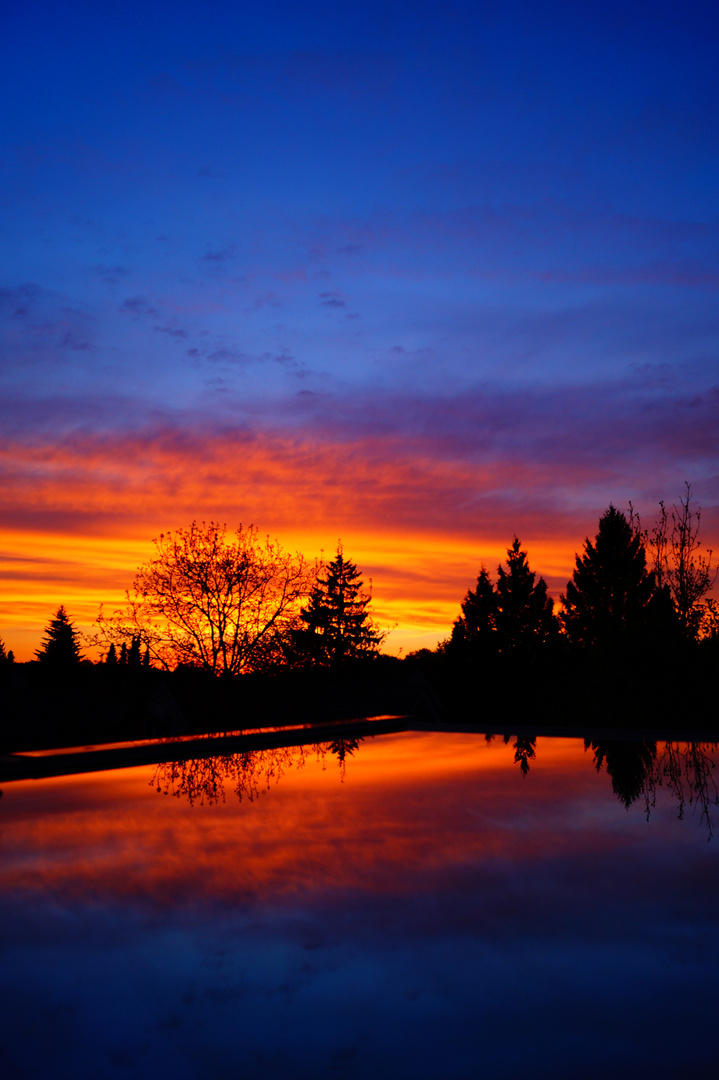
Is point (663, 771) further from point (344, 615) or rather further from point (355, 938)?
point (344, 615)

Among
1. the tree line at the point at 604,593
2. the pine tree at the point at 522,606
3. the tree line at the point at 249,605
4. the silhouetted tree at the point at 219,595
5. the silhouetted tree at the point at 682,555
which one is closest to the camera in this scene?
the tree line at the point at 249,605

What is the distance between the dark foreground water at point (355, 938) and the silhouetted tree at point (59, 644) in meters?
77.7

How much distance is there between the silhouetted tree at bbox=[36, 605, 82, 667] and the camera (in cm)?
7969

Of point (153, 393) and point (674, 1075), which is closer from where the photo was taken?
point (674, 1075)

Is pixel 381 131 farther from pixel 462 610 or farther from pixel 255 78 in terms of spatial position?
pixel 462 610

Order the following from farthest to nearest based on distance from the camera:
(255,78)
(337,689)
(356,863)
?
(337,689), (255,78), (356,863)

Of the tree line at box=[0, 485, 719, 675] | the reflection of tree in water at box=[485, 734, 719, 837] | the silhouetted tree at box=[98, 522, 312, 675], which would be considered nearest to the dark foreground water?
the reflection of tree in water at box=[485, 734, 719, 837]

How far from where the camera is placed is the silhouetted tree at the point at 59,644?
79.7 m

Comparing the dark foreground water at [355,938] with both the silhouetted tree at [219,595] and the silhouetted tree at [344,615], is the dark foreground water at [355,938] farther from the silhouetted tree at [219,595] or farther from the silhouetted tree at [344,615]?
the silhouetted tree at [344,615]

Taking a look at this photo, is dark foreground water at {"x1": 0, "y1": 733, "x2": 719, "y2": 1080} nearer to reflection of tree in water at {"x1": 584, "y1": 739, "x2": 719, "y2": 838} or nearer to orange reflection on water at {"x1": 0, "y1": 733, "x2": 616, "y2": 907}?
orange reflection on water at {"x1": 0, "y1": 733, "x2": 616, "y2": 907}

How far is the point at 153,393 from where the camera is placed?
16.6 metres

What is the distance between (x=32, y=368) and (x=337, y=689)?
13.6 metres

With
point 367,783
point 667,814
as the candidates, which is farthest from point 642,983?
point 367,783

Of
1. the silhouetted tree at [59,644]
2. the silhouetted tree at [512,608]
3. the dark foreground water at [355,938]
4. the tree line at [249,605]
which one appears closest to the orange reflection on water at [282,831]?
the dark foreground water at [355,938]
